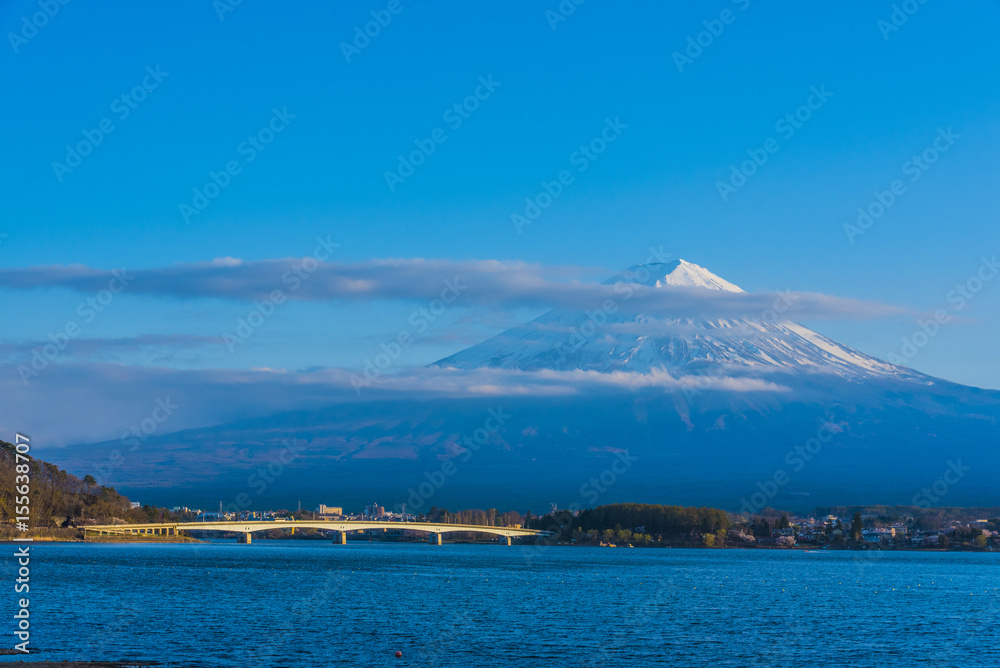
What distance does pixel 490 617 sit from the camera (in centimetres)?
4853

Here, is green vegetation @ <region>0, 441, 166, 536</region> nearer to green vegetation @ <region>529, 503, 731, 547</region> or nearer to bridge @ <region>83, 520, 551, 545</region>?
bridge @ <region>83, 520, 551, 545</region>

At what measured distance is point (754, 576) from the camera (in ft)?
280

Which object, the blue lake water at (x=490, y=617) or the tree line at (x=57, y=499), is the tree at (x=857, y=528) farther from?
the tree line at (x=57, y=499)

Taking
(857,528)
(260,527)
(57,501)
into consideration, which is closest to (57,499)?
(57,501)

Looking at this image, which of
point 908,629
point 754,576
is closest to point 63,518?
point 754,576

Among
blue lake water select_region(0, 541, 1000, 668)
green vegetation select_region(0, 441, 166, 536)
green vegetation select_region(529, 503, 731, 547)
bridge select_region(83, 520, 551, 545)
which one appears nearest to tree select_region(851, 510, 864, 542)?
green vegetation select_region(529, 503, 731, 547)

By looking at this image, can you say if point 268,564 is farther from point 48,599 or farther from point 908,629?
point 908,629

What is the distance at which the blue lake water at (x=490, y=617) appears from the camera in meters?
36.6

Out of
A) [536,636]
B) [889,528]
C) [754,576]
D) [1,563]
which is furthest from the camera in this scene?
[889,528]

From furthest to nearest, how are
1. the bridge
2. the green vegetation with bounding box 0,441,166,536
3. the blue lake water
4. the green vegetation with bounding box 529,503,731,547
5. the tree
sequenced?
the tree → the green vegetation with bounding box 529,503,731,547 → the bridge → the green vegetation with bounding box 0,441,166,536 → the blue lake water

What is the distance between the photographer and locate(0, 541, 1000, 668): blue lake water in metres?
36.6

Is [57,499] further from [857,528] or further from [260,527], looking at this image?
[857,528]

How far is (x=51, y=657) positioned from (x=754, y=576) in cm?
6407

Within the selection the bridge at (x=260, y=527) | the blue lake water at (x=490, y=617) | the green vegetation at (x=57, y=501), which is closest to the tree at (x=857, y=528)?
the bridge at (x=260, y=527)
